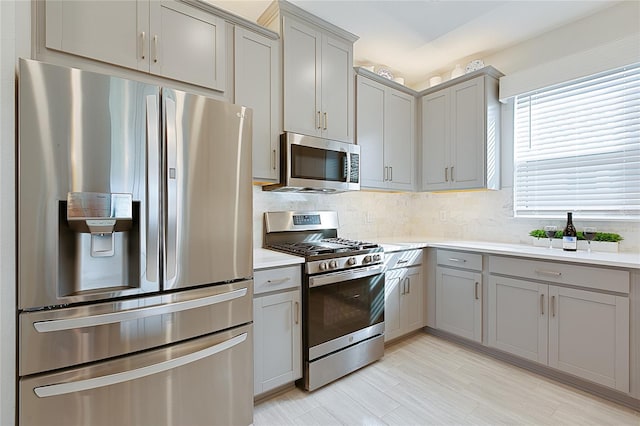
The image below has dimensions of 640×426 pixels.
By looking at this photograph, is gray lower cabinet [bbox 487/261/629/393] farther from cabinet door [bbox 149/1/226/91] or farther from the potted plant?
cabinet door [bbox 149/1/226/91]

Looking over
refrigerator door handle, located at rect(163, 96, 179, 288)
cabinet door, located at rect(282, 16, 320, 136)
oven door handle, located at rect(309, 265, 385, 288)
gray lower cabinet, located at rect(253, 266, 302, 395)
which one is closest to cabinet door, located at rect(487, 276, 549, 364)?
oven door handle, located at rect(309, 265, 385, 288)

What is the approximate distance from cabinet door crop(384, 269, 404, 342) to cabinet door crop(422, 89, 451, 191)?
3.81 ft

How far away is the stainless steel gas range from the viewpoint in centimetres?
200

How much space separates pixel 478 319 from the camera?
255 centimetres

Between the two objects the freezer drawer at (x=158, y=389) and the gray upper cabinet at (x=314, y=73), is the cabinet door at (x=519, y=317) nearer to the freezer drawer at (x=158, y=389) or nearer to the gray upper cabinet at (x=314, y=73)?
the gray upper cabinet at (x=314, y=73)

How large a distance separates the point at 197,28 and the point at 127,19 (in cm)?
38

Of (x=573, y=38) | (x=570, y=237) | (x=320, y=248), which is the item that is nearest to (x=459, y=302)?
(x=570, y=237)

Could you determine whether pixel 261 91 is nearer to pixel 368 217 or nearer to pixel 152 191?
pixel 152 191

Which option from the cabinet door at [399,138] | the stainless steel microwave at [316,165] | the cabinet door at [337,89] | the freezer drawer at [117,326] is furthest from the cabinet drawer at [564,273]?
the freezer drawer at [117,326]

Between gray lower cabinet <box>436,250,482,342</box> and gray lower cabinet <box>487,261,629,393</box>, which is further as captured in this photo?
gray lower cabinet <box>436,250,482,342</box>

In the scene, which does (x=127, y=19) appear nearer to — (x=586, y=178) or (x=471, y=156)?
(x=471, y=156)

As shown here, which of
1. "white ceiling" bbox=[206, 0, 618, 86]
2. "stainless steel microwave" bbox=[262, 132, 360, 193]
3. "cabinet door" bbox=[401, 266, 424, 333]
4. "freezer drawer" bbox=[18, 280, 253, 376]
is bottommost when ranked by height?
"cabinet door" bbox=[401, 266, 424, 333]

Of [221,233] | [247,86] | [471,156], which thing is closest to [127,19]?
[247,86]

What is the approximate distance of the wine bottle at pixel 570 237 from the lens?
2.34 metres
